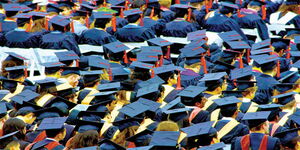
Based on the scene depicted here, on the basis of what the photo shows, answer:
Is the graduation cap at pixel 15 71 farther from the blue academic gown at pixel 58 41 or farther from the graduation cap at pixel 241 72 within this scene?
the graduation cap at pixel 241 72

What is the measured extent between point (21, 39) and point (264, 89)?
11.4 ft

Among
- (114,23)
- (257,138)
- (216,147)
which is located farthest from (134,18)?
(257,138)

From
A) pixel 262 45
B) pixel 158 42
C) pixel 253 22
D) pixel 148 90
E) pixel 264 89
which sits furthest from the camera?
pixel 253 22

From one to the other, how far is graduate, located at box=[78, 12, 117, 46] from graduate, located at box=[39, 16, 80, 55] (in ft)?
0.89

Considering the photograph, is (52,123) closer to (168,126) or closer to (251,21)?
(168,126)

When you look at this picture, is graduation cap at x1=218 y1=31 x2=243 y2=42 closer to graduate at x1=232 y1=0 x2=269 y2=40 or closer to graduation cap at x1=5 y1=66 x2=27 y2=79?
graduate at x1=232 y1=0 x2=269 y2=40

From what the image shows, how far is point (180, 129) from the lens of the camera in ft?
28.3

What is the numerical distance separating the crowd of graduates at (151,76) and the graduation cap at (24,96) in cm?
1

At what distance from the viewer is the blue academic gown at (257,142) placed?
309 inches

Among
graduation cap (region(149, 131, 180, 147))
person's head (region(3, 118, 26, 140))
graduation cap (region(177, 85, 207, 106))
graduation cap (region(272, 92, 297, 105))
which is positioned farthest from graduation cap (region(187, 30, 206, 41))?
person's head (region(3, 118, 26, 140))

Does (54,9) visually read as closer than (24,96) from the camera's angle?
No

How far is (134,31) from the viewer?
38.8ft

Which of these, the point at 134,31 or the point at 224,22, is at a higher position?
the point at 224,22

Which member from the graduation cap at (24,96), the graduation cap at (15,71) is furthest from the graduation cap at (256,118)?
the graduation cap at (15,71)
